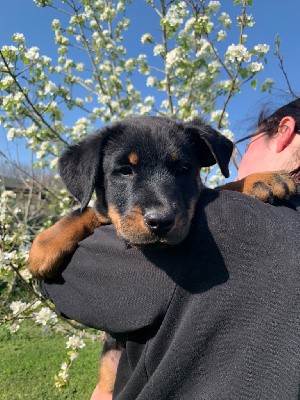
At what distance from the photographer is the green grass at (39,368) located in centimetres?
580

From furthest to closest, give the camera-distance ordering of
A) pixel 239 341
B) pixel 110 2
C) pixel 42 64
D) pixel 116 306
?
pixel 110 2 < pixel 42 64 < pixel 116 306 < pixel 239 341

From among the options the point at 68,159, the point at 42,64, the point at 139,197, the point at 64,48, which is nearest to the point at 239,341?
the point at 139,197

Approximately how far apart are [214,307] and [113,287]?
355 mm

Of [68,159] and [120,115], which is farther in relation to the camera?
[120,115]

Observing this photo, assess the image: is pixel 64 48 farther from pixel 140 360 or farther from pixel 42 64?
pixel 140 360

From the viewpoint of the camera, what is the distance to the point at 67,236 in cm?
201

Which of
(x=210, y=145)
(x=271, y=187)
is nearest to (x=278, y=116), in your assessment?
(x=210, y=145)

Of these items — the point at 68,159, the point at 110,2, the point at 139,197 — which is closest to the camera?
the point at 139,197

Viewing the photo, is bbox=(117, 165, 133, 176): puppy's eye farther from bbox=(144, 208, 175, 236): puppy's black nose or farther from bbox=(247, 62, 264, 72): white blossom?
bbox=(247, 62, 264, 72): white blossom

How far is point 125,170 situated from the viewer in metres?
2.03

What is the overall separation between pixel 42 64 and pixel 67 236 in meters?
3.42

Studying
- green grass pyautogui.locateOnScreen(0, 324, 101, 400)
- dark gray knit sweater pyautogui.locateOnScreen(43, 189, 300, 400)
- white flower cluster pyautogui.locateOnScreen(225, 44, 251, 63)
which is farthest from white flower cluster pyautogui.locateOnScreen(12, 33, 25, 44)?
green grass pyautogui.locateOnScreen(0, 324, 101, 400)

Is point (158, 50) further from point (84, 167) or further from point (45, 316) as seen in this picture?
point (84, 167)

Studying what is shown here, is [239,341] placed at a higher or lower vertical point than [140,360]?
higher
